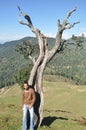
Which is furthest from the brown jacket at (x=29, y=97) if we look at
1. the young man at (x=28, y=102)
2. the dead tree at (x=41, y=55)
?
the dead tree at (x=41, y=55)

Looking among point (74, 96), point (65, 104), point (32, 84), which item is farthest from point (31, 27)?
point (74, 96)

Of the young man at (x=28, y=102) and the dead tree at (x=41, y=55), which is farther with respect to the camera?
the dead tree at (x=41, y=55)

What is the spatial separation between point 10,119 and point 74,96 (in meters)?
110

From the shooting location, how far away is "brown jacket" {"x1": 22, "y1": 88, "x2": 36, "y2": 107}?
20.8 m

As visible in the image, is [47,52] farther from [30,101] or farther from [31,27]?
[30,101]

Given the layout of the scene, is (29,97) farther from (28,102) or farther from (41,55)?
(41,55)

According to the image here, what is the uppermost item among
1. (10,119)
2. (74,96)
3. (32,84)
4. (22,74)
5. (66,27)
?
(66,27)

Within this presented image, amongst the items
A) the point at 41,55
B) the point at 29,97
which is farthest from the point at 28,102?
the point at 41,55

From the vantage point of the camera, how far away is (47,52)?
23391 mm

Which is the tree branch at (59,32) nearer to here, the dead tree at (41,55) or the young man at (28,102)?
the dead tree at (41,55)

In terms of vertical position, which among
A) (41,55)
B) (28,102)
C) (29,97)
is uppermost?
(41,55)

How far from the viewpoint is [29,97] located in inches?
819

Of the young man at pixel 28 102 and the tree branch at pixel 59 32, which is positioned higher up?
the tree branch at pixel 59 32

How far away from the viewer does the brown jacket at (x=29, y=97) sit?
68.2 feet
